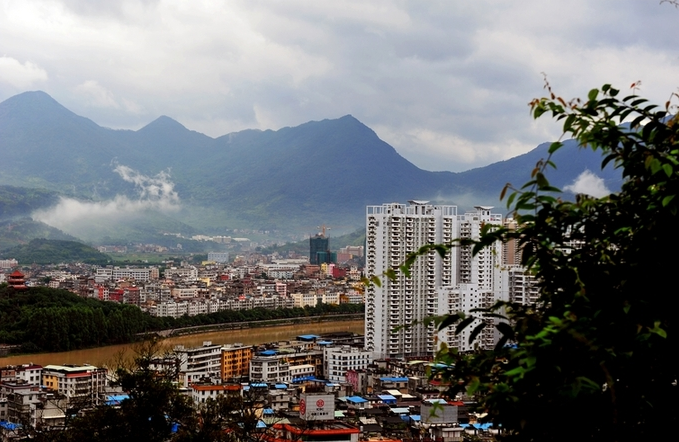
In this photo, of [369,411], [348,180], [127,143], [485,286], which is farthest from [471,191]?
[369,411]

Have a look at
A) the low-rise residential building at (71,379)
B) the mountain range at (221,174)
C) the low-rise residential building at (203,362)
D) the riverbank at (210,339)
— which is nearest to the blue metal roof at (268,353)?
the low-rise residential building at (203,362)

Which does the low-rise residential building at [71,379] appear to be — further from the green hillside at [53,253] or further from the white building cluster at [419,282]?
the green hillside at [53,253]

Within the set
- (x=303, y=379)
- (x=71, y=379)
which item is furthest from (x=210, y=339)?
(x=71, y=379)

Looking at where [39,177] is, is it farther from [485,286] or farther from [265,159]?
[485,286]

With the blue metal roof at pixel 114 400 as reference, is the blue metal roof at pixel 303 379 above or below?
below

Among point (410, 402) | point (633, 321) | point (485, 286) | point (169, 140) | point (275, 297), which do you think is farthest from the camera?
point (169, 140)

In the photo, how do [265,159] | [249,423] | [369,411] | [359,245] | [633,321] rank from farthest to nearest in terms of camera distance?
[265,159] → [359,245] → [369,411] → [249,423] → [633,321]

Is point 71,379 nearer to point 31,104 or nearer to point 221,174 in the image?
point 221,174
